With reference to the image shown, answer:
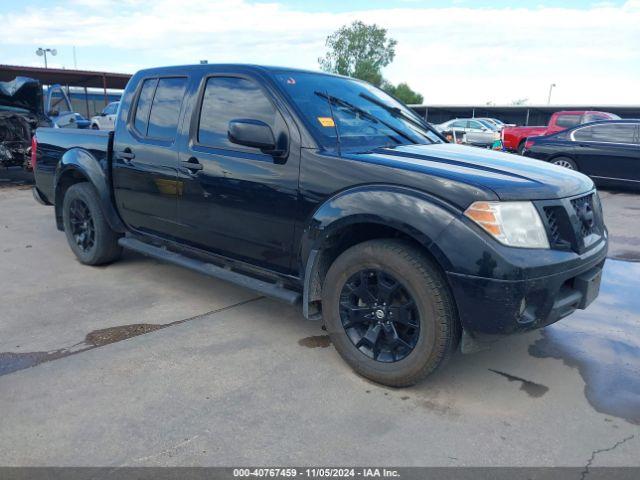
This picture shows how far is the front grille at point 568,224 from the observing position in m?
2.87

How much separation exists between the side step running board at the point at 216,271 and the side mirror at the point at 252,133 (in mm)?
944

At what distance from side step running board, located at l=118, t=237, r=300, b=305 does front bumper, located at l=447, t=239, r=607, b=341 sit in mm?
1158

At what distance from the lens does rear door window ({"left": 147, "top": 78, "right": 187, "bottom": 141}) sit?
423 centimetres

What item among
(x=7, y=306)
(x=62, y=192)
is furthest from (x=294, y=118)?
(x=62, y=192)

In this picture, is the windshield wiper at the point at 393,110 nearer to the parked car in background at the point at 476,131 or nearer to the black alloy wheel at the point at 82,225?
the black alloy wheel at the point at 82,225

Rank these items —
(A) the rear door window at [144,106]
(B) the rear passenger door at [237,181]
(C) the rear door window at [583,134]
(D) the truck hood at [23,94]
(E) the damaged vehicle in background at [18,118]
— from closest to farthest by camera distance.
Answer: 1. (B) the rear passenger door at [237,181]
2. (A) the rear door window at [144,106]
3. (C) the rear door window at [583,134]
4. (E) the damaged vehicle in background at [18,118]
5. (D) the truck hood at [23,94]

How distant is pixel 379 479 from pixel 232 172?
86.0 inches

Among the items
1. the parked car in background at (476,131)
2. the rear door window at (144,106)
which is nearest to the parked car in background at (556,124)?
the parked car in background at (476,131)

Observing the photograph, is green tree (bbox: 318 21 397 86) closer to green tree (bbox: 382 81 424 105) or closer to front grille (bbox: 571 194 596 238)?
green tree (bbox: 382 81 424 105)

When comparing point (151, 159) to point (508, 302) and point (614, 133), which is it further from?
point (614, 133)

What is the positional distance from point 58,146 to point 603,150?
9.80 metres

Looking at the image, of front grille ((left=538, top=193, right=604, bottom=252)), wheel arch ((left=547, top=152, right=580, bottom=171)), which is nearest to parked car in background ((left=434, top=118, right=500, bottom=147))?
wheel arch ((left=547, top=152, right=580, bottom=171))

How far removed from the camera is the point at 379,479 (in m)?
2.39

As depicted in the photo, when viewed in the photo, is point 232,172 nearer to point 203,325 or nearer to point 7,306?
point 203,325
